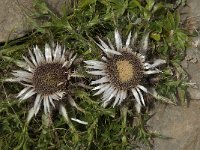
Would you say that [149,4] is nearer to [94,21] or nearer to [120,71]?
[94,21]

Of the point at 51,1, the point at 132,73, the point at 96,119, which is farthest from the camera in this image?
the point at 51,1

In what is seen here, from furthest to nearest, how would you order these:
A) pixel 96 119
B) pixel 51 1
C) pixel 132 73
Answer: pixel 51 1 < pixel 96 119 < pixel 132 73

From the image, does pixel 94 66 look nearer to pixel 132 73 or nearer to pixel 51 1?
pixel 132 73

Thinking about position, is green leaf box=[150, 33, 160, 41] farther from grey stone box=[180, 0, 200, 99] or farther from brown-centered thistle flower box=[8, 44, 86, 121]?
brown-centered thistle flower box=[8, 44, 86, 121]

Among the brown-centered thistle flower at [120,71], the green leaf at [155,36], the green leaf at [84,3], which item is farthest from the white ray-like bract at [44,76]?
the green leaf at [155,36]

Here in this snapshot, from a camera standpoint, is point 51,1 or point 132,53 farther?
point 51,1

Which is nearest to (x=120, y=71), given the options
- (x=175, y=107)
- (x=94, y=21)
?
(x=94, y=21)

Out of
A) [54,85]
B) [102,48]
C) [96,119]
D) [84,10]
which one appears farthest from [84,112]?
[84,10]
